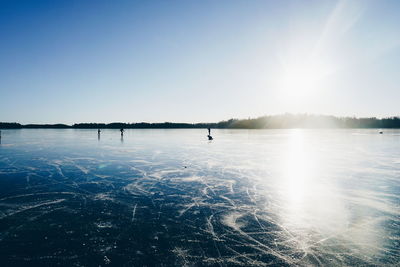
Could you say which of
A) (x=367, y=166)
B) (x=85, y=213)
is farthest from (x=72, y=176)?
(x=367, y=166)

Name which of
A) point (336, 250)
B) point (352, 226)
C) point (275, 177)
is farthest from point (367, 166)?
point (336, 250)

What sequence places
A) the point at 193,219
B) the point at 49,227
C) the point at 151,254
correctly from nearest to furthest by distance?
the point at 151,254, the point at 49,227, the point at 193,219

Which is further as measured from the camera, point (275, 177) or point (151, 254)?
point (275, 177)

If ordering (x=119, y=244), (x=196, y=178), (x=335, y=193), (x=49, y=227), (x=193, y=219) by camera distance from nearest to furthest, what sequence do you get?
(x=119, y=244) < (x=49, y=227) < (x=193, y=219) < (x=335, y=193) < (x=196, y=178)

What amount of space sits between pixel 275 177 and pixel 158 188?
4259mm

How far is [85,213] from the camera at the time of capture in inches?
192

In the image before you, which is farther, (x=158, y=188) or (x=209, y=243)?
(x=158, y=188)

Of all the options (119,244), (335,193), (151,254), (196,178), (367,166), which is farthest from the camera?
(367,166)

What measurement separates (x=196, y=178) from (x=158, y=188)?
178 centimetres

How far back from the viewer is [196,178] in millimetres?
8352

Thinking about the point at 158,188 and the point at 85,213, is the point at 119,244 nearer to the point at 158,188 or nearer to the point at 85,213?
the point at 85,213

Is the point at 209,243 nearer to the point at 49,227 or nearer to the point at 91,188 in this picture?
the point at 49,227

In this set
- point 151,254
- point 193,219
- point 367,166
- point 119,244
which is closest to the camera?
point 151,254

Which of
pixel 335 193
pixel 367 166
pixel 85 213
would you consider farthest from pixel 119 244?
pixel 367 166
